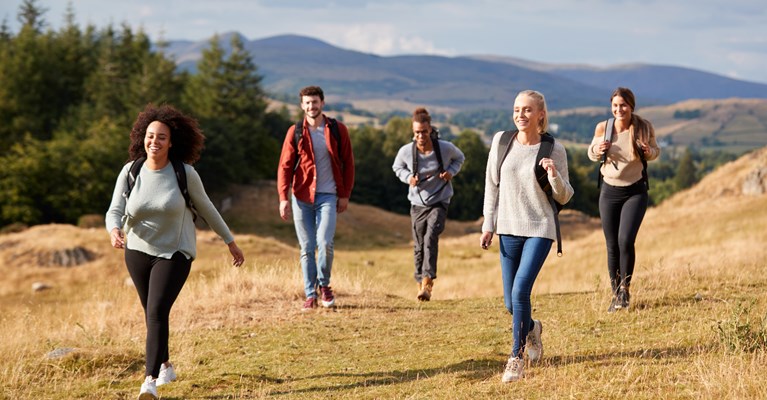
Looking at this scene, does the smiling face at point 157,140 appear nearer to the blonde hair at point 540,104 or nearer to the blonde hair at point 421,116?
the blonde hair at point 540,104

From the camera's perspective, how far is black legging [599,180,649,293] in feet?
28.8

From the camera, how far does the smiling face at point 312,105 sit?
9.88m

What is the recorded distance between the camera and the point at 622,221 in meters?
8.80

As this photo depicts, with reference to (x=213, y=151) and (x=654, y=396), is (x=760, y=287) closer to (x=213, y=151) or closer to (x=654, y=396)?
(x=654, y=396)

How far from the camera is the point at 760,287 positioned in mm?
10430

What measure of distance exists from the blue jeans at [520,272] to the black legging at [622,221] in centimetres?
261

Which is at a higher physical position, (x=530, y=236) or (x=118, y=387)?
(x=530, y=236)

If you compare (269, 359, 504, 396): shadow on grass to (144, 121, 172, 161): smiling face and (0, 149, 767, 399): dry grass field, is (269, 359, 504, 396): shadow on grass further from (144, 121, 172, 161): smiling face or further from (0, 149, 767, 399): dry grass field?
(144, 121, 172, 161): smiling face

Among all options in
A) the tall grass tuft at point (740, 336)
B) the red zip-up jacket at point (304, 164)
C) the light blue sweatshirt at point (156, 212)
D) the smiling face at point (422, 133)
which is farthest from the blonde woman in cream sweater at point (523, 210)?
the smiling face at point (422, 133)

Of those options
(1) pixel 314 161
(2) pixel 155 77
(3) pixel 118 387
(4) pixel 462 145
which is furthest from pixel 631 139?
(4) pixel 462 145

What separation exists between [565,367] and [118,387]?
163 inches

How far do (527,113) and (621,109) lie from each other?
2.90 metres

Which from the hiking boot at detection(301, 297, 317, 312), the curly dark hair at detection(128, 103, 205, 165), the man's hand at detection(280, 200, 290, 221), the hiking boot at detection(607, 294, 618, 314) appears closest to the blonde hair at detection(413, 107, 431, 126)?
the man's hand at detection(280, 200, 290, 221)

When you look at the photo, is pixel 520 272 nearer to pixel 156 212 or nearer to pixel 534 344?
pixel 534 344
